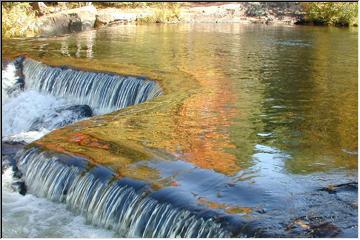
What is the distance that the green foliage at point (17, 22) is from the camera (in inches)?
866

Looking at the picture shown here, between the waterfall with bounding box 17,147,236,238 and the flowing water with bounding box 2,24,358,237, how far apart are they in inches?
0.5

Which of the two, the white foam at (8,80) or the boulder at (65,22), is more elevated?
the boulder at (65,22)

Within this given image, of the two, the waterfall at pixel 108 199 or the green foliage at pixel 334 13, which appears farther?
the green foliage at pixel 334 13

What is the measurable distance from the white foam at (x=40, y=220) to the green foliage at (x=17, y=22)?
578 inches

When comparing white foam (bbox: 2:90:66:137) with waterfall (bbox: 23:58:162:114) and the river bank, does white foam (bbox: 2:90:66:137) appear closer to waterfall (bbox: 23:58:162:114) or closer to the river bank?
waterfall (bbox: 23:58:162:114)

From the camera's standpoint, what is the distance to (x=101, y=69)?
14.1 metres

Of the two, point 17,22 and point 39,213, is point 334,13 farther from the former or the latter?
point 39,213

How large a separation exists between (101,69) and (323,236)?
9407mm

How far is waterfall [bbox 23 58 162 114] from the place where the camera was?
12.6 m

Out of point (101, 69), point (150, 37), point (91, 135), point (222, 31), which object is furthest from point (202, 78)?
point (222, 31)

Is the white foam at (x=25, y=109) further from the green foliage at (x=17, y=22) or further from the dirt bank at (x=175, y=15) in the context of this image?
the dirt bank at (x=175, y=15)

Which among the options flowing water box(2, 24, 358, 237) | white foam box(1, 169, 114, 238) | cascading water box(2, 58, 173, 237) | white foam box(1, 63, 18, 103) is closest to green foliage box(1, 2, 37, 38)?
white foam box(1, 63, 18, 103)

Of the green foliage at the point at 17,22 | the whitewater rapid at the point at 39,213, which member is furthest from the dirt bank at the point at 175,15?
the whitewater rapid at the point at 39,213

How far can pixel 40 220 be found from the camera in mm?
7176
